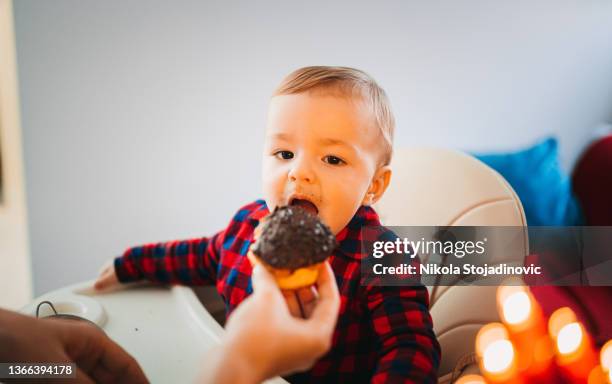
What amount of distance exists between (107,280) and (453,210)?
0.68 meters

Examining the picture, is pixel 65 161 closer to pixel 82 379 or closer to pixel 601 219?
pixel 82 379

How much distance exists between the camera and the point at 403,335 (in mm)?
648

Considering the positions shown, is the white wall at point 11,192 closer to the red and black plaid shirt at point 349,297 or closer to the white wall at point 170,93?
the white wall at point 170,93

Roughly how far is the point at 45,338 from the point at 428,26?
1136 mm

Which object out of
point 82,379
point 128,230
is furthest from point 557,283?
point 128,230

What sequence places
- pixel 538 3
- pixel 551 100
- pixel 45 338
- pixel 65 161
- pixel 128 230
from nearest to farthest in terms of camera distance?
pixel 45 338 → pixel 65 161 → pixel 128 230 → pixel 538 3 → pixel 551 100

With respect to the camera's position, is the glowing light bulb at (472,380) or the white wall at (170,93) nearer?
the glowing light bulb at (472,380)

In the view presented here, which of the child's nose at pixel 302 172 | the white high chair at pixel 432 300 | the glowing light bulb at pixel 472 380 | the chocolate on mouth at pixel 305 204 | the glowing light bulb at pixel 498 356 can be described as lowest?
the glowing light bulb at pixel 472 380

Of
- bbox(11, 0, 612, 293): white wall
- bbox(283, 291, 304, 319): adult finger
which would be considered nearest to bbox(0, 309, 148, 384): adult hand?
bbox(283, 291, 304, 319): adult finger

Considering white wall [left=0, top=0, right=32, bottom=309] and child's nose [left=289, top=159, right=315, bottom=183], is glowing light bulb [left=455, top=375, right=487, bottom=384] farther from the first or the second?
white wall [left=0, top=0, right=32, bottom=309]

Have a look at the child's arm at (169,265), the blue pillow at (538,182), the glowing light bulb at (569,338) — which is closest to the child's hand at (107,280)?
the child's arm at (169,265)

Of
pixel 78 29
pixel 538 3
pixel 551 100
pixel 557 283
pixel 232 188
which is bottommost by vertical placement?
pixel 557 283

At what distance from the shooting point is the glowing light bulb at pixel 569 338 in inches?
31.5

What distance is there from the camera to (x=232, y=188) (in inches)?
46.6
